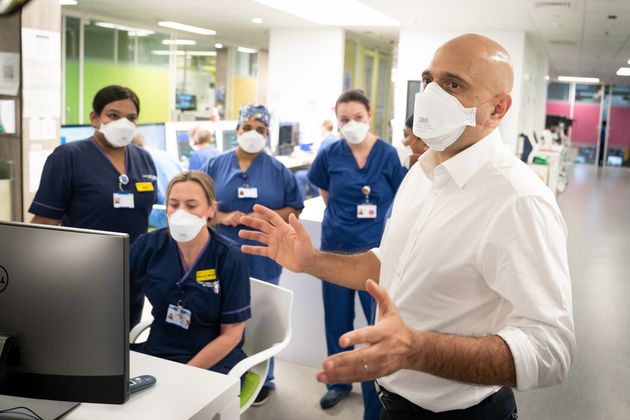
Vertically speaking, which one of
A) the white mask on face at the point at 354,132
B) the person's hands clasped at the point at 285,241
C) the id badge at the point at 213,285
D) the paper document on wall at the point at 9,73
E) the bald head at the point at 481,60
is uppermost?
A: the paper document on wall at the point at 9,73

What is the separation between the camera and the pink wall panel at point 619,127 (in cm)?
2350

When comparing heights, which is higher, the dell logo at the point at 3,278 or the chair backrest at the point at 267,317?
the dell logo at the point at 3,278

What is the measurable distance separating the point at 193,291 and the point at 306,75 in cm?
939

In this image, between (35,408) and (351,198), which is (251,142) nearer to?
(351,198)

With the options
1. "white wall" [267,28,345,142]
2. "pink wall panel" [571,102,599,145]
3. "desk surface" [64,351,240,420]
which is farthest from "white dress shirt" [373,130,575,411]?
"pink wall panel" [571,102,599,145]

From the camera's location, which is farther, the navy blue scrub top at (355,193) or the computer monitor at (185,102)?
the computer monitor at (185,102)

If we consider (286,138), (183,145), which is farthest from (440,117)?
(286,138)

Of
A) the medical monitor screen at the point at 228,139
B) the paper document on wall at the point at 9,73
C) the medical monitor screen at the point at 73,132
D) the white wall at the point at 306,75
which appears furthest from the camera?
the white wall at the point at 306,75

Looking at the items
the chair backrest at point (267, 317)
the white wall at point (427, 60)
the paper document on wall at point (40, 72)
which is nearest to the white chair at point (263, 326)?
the chair backrest at point (267, 317)

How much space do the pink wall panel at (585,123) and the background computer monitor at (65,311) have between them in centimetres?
2479

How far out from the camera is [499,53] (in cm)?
149

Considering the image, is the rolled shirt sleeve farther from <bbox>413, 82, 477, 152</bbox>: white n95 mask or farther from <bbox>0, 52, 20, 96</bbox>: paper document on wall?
<bbox>0, 52, 20, 96</bbox>: paper document on wall

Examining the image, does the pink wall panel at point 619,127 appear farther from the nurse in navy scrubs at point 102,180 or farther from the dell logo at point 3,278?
the dell logo at point 3,278

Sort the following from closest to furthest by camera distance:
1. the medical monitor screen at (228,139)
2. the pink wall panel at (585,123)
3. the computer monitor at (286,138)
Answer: the medical monitor screen at (228,139)
the computer monitor at (286,138)
the pink wall panel at (585,123)
